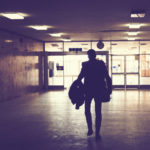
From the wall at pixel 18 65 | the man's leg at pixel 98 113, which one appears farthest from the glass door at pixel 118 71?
the man's leg at pixel 98 113

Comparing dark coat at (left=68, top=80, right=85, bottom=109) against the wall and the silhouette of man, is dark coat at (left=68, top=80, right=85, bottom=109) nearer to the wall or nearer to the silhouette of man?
the silhouette of man

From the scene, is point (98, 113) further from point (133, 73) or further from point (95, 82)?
point (133, 73)

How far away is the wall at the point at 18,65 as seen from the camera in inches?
388

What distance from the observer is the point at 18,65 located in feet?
36.8

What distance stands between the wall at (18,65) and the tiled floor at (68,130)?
2598 mm

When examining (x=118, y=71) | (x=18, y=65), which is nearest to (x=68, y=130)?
(x=18, y=65)

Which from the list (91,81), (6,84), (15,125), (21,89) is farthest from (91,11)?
(21,89)

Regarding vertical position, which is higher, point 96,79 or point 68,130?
point 96,79

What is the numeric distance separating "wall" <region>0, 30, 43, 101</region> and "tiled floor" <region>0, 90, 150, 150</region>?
260 centimetres

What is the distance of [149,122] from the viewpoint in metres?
5.92

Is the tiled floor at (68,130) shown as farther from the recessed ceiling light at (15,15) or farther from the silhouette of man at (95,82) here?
the recessed ceiling light at (15,15)

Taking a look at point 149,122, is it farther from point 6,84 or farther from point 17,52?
point 17,52

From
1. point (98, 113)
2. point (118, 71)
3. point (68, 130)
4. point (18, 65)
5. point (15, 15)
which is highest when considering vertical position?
point (15, 15)

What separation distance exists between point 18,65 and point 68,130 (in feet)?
22.0
